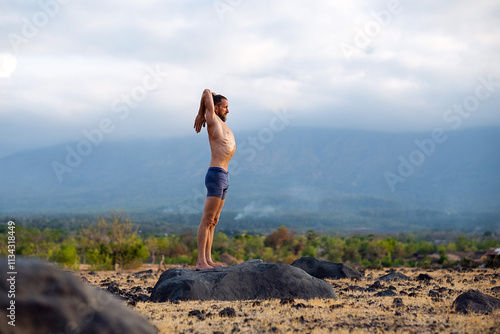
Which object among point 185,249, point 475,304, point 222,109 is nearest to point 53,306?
point 475,304

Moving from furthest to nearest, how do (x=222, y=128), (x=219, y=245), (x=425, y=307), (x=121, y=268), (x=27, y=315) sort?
(x=219, y=245), (x=121, y=268), (x=222, y=128), (x=425, y=307), (x=27, y=315)

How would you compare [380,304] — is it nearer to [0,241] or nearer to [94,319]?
[94,319]

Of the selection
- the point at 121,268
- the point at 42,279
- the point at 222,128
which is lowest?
the point at 121,268

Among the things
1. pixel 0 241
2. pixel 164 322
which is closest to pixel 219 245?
pixel 0 241

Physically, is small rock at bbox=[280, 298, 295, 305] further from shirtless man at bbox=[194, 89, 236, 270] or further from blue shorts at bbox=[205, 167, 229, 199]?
blue shorts at bbox=[205, 167, 229, 199]

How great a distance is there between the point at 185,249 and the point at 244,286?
3842 centimetres

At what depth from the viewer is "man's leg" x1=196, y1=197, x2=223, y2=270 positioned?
11602 millimetres

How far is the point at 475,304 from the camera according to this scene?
856 centimetres

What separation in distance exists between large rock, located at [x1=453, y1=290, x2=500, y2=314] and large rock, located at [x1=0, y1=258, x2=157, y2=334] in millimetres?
5914

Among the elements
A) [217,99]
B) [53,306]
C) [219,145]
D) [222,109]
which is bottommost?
[53,306]

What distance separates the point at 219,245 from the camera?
49.2m

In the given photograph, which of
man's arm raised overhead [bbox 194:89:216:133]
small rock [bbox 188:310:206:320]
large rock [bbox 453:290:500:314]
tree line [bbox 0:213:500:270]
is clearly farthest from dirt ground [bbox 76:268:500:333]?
tree line [bbox 0:213:500:270]

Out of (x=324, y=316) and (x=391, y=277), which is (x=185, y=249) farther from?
(x=324, y=316)

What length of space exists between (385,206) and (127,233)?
170m
